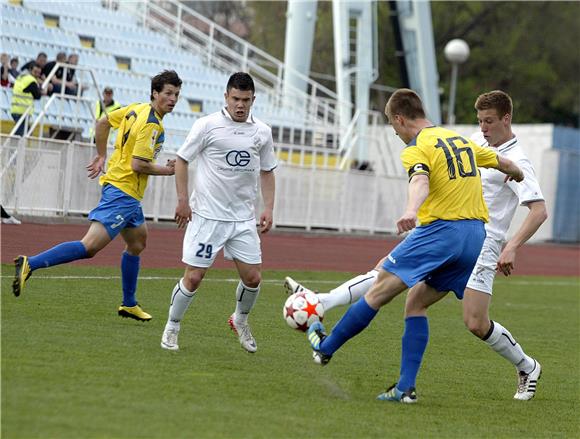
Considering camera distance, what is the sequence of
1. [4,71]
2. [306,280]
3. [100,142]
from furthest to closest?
[4,71] < [306,280] < [100,142]

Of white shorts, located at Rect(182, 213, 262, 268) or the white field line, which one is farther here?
the white field line

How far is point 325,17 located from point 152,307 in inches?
1587

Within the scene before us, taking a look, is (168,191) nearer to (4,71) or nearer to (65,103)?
(65,103)

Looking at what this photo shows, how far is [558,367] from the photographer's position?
9703 millimetres

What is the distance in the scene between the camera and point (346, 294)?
741cm

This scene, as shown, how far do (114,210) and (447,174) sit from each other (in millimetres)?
3372

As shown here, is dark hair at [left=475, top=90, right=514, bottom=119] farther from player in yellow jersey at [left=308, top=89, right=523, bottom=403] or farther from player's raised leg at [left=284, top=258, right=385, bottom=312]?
player's raised leg at [left=284, top=258, right=385, bottom=312]

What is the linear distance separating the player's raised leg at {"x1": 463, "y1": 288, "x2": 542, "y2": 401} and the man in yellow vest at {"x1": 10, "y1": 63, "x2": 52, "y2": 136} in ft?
45.2

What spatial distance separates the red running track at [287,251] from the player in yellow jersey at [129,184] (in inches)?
143

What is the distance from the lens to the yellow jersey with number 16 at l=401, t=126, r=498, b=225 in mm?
6883

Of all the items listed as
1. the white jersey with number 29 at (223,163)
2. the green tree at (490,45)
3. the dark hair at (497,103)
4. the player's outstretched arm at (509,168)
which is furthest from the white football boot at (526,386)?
the green tree at (490,45)

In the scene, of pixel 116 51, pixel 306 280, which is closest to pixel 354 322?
pixel 306 280

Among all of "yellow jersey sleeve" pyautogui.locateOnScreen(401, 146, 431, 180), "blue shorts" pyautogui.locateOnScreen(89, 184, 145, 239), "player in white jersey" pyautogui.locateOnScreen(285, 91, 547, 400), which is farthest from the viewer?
"blue shorts" pyautogui.locateOnScreen(89, 184, 145, 239)

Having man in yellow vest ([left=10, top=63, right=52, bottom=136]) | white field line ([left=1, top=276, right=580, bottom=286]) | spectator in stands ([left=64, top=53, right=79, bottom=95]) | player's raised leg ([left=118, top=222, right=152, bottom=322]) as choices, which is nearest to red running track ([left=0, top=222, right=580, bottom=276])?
white field line ([left=1, top=276, right=580, bottom=286])
